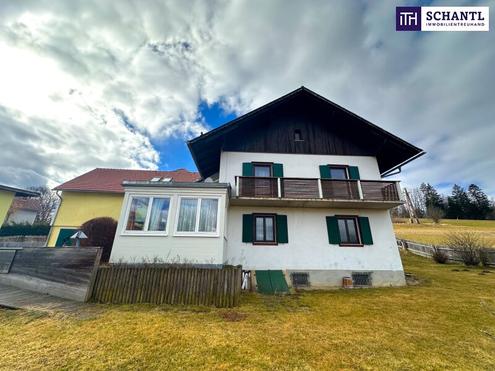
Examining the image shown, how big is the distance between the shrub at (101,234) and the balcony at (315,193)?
280 inches

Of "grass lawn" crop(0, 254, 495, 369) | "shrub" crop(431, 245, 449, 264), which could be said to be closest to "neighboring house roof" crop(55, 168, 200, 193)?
"grass lawn" crop(0, 254, 495, 369)

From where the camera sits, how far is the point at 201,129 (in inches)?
473

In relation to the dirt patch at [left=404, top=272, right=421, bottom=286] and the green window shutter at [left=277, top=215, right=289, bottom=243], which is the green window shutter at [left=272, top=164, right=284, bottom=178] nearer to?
the green window shutter at [left=277, top=215, right=289, bottom=243]

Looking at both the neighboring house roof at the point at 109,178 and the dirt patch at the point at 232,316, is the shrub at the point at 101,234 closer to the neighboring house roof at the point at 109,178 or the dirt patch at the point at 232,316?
the neighboring house roof at the point at 109,178

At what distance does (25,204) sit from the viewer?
Answer: 120 feet

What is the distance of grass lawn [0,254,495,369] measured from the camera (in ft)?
12.3

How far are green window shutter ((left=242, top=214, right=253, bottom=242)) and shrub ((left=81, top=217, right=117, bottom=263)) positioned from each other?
7.23 m

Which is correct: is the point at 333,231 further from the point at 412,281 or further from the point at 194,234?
the point at 194,234

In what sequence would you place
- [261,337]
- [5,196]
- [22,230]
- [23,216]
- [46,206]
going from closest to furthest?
[261,337], [5,196], [22,230], [23,216], [46,206]

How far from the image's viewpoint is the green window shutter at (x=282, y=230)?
34.4ft

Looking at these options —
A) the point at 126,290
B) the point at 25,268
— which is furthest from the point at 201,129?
the point at 25,268

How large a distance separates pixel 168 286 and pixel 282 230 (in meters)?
5.79

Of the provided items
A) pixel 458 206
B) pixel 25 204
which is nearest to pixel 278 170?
pixel 25 204

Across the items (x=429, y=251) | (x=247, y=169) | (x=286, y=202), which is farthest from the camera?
(x=429, y=251)
